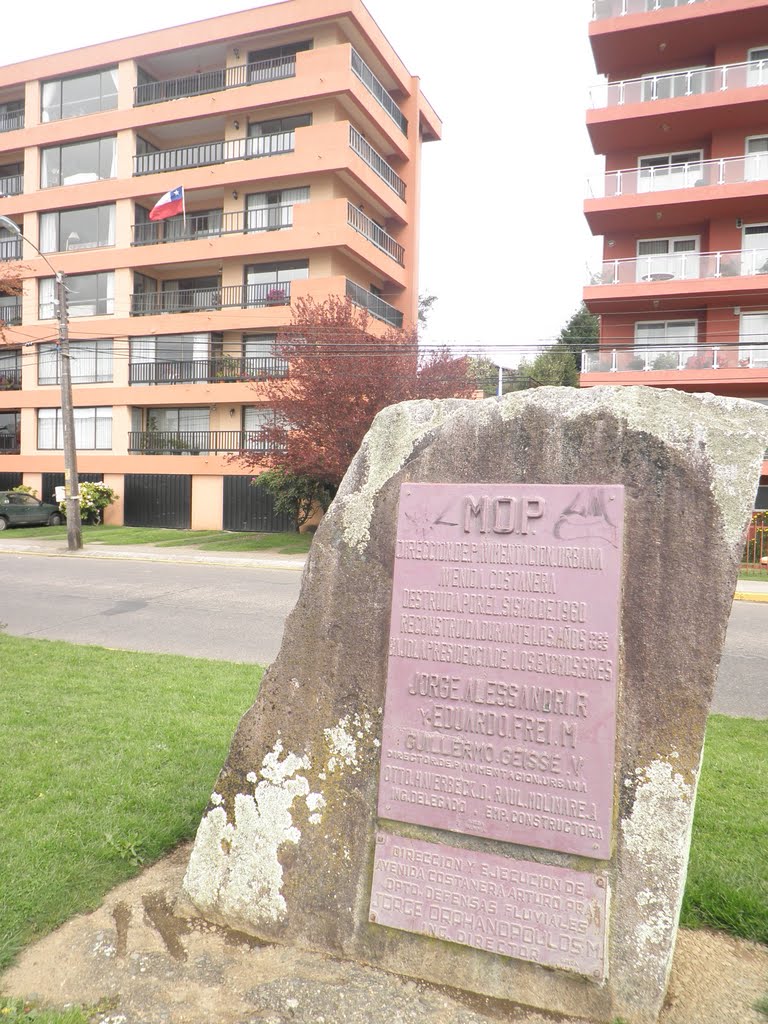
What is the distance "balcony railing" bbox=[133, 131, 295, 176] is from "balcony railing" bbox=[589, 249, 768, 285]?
12502mm

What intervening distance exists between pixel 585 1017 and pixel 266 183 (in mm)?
29768

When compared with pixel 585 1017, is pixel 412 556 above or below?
above

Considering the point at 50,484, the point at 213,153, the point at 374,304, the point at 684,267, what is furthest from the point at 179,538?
the point at 684,267

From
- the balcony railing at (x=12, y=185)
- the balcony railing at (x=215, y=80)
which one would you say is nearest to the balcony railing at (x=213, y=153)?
the balcony railing at (x=215, y=80)

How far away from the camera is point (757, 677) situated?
7695 millimetres

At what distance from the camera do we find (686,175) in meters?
23.2

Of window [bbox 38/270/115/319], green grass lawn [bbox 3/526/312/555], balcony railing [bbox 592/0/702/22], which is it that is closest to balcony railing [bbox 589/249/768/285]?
balcony railing [bbox 592/0/702/22]

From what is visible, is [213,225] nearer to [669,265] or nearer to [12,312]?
[12,312]

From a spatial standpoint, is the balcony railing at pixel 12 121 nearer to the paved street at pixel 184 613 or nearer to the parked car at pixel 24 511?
the parked car at pixel 24 511

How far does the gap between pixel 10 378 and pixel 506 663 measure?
34.8m

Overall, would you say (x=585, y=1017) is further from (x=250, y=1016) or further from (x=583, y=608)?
(x=583, y=608)

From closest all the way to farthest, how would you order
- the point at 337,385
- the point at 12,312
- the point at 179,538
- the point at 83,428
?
the point at 337,385 < the point at 179,538 < the point at 83,428 < the point at 12,312

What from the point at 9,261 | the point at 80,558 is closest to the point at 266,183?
the point at 9,261

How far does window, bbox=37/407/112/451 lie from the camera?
3078 centimetres
